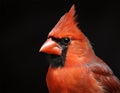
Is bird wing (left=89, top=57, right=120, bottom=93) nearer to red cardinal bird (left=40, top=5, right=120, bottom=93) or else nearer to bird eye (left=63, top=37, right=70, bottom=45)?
red cardinal bird (left=40, top=5, right=120, bottom=93)

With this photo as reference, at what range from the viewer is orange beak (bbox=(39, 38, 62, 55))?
395cm

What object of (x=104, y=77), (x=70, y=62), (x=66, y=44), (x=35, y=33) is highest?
(x=35, y=33)

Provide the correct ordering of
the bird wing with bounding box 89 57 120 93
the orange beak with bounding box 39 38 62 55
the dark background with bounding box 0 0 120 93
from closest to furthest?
the orange beak with bounding box 39 38 62 55 → the bird wing with bounding box 89 57 120 93 → the dark background with bounding box 0 0 120 93

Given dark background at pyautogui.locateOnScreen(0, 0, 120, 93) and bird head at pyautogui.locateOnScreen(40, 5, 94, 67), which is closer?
bird head at pyautogui.locateOnScreen(40, 5, 94, 67)

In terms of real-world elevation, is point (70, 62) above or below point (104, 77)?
above

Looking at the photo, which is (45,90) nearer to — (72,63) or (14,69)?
(14,69)

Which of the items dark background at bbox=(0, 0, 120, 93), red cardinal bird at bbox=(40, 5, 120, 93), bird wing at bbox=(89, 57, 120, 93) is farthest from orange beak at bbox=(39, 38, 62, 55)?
dark background at bbox=(0, 0, 120, 93)

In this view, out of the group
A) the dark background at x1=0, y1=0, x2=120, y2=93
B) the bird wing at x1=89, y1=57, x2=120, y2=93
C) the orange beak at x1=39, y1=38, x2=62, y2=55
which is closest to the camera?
the orange beak at x1=39, y1=38, x2=62, y2=55

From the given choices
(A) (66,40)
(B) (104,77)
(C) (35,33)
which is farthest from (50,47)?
(C) (35,33)

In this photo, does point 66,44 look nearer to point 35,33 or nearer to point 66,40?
point 66,40

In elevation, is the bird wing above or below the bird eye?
below

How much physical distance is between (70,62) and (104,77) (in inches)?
12.2

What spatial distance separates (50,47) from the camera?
394cm

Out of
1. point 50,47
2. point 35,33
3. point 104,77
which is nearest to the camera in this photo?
point 50,47
